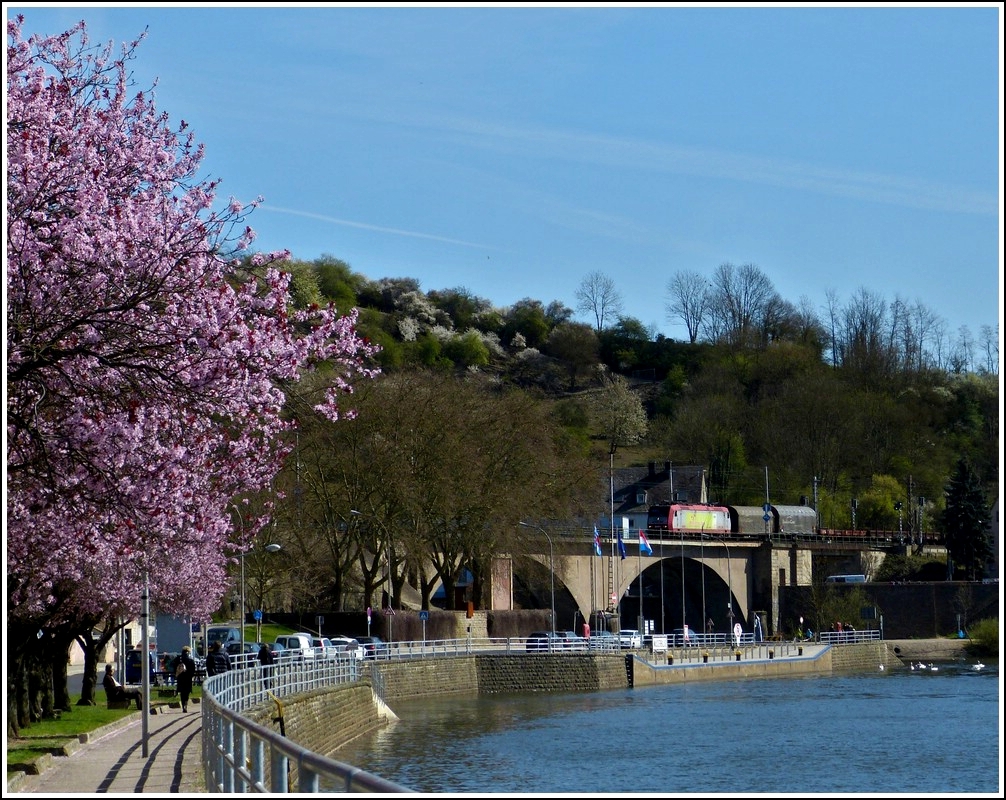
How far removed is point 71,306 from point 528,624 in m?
68.3

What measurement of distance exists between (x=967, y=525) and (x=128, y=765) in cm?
9883

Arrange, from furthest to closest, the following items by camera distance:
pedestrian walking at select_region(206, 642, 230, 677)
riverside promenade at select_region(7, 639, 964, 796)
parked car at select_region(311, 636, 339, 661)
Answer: parked car at select_region(311, 636, 339, 661), pedestrian walking at select_region(206, 642, 230, 677), riverside promenade at select_region(7, 639, 964, 796)

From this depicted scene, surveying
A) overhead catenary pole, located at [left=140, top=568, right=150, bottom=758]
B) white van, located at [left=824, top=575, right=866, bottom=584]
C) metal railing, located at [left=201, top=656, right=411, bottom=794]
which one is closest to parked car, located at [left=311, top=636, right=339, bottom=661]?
metal railing, located at [left=201, top=656, right=411, bottom=794]

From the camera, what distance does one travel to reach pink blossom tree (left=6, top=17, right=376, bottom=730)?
52.3 ft

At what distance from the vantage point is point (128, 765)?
22094mm

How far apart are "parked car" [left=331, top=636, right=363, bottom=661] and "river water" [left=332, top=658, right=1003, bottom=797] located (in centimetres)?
259

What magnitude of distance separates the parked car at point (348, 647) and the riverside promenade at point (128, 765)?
2003 centimetres

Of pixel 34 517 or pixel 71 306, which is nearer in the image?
pixel 71 306

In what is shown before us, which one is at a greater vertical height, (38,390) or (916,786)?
(38,390)

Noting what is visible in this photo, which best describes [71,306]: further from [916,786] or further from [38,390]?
[916,786]

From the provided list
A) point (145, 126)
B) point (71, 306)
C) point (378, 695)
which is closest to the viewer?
point (71, 306)

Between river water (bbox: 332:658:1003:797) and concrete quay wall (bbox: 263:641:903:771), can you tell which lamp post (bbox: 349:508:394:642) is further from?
river water (bbox: 332:658:1003:797)

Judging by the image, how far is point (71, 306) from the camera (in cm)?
1617

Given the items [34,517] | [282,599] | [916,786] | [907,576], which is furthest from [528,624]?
[34,517]
